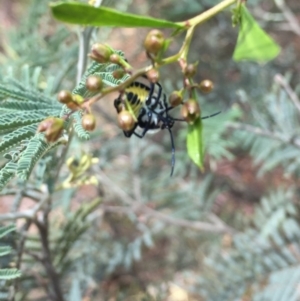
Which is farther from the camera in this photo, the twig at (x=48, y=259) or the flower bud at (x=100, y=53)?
the twig at (x=48, y=259)

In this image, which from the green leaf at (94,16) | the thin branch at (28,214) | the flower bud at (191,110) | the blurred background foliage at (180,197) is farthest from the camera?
the blurred background foliage at (180,197)

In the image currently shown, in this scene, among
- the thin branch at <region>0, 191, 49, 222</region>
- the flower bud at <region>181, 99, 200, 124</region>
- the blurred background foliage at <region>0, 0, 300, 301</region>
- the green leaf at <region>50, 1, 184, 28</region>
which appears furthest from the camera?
the blurred background foliage at <region>0, 0, 300, 301</region>

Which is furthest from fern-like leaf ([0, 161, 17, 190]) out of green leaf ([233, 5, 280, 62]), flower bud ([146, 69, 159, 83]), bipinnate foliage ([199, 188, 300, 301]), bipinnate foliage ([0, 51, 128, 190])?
bipinnate foliage ([199, 188, 300, 301])

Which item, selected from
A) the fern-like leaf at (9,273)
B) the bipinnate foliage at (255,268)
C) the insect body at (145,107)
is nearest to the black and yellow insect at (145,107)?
the insect body at (145,107)

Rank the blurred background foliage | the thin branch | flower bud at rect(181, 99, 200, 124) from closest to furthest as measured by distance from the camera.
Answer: flower bud at rect(181, 99, 200, 124) < the thin branch < the blurred background foliage

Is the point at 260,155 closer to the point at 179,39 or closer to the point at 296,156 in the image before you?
the point at 296,156

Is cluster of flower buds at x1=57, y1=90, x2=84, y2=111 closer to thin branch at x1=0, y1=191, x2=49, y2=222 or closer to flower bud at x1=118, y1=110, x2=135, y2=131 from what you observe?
flower bud at x1=118, y1=110, x2=135, y2=131

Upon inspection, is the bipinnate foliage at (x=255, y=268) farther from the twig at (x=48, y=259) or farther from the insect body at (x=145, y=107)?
the insect body at (x=145, y=107)

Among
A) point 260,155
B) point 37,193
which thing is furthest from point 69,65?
point 260,155
